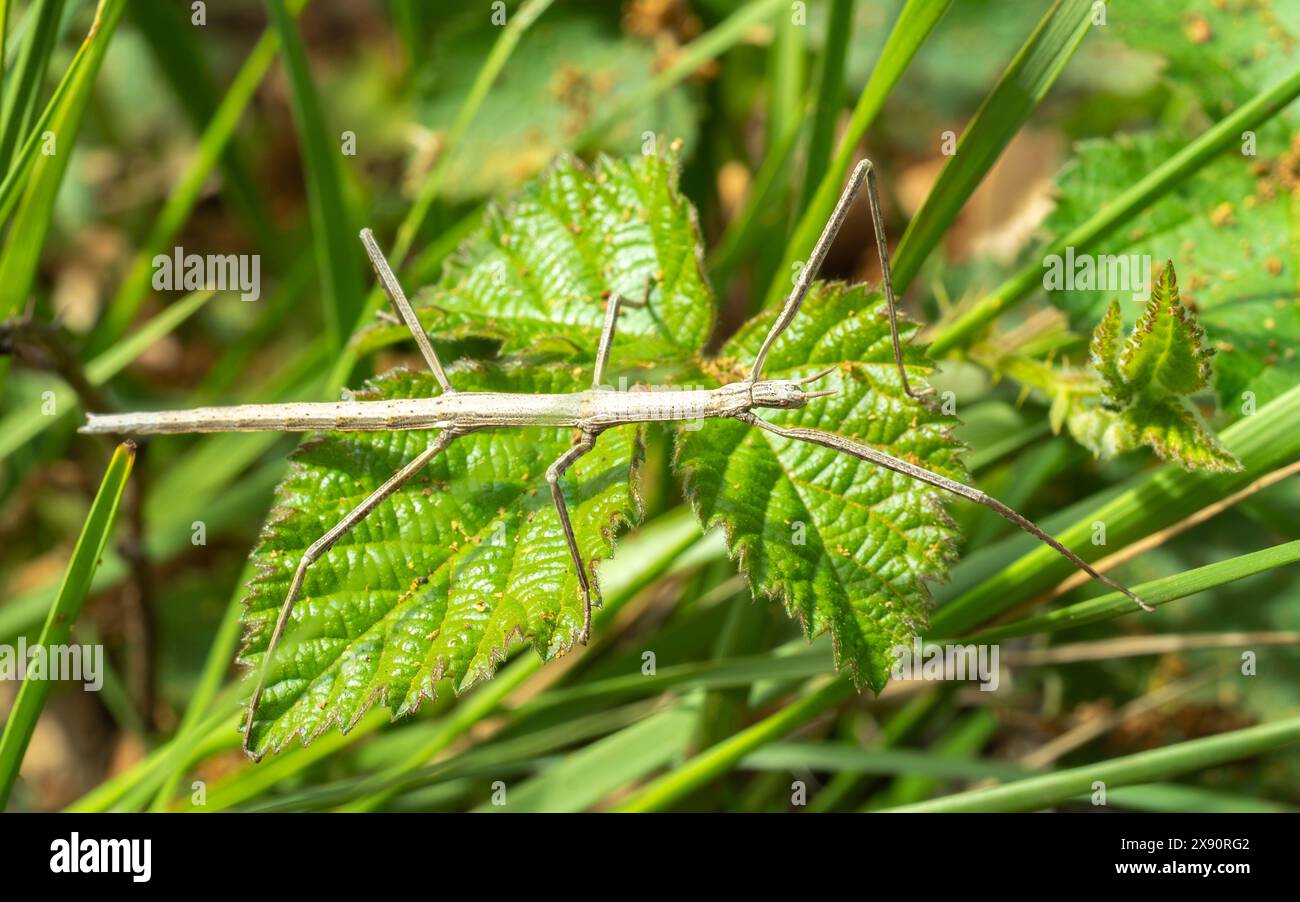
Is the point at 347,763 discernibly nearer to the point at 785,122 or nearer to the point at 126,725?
the point at 126,725

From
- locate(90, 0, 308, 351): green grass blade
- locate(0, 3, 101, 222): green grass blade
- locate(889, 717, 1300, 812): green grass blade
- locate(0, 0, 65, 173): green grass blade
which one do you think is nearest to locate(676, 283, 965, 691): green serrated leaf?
locate(889, 717, 1300, 812): green grass blade

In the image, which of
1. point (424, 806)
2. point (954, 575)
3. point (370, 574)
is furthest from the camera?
point (424, 806)

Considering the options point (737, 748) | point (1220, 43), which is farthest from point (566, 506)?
point (1220, 43)

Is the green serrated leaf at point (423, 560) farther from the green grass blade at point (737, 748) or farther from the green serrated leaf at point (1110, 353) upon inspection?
the green serrated leaf at point (1110, 353)

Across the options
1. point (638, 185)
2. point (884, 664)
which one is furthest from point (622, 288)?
point (884, 664)

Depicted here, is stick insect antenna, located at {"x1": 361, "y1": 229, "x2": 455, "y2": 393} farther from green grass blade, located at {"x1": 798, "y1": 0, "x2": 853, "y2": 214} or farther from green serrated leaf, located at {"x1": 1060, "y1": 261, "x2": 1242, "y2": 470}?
green serrated leaf, located at {"x1": 1060, "y1": 261, "x2": 1242, "y2": 470}

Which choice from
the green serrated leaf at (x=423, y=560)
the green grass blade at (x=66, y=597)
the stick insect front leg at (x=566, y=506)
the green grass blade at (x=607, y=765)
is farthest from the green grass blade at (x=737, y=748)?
the green grass blade at (x=66, y=597)
